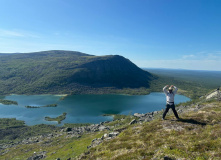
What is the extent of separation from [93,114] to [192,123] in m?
98.0

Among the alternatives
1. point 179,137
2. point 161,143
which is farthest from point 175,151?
point 179,137

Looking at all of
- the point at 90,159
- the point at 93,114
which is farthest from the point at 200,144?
the point at 93,114

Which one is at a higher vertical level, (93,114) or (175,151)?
(175,151)

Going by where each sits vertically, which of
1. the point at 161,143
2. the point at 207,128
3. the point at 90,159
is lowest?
the point at 90,159

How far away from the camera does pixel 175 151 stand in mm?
12344

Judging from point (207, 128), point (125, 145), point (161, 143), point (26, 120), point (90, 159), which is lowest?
point (26, 120)

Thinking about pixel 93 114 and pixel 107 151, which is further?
pixel 93 114

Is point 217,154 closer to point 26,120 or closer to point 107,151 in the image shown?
point 107,151

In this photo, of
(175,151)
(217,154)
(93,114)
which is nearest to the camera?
(217,154)

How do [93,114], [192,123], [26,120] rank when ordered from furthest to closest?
[93,114], [26,120], [192,123]

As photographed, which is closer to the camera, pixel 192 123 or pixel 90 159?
pixel 90 159

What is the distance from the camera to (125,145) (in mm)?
15875

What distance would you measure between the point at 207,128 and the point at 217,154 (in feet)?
20.1

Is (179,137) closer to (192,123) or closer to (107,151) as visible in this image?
(192,123)
